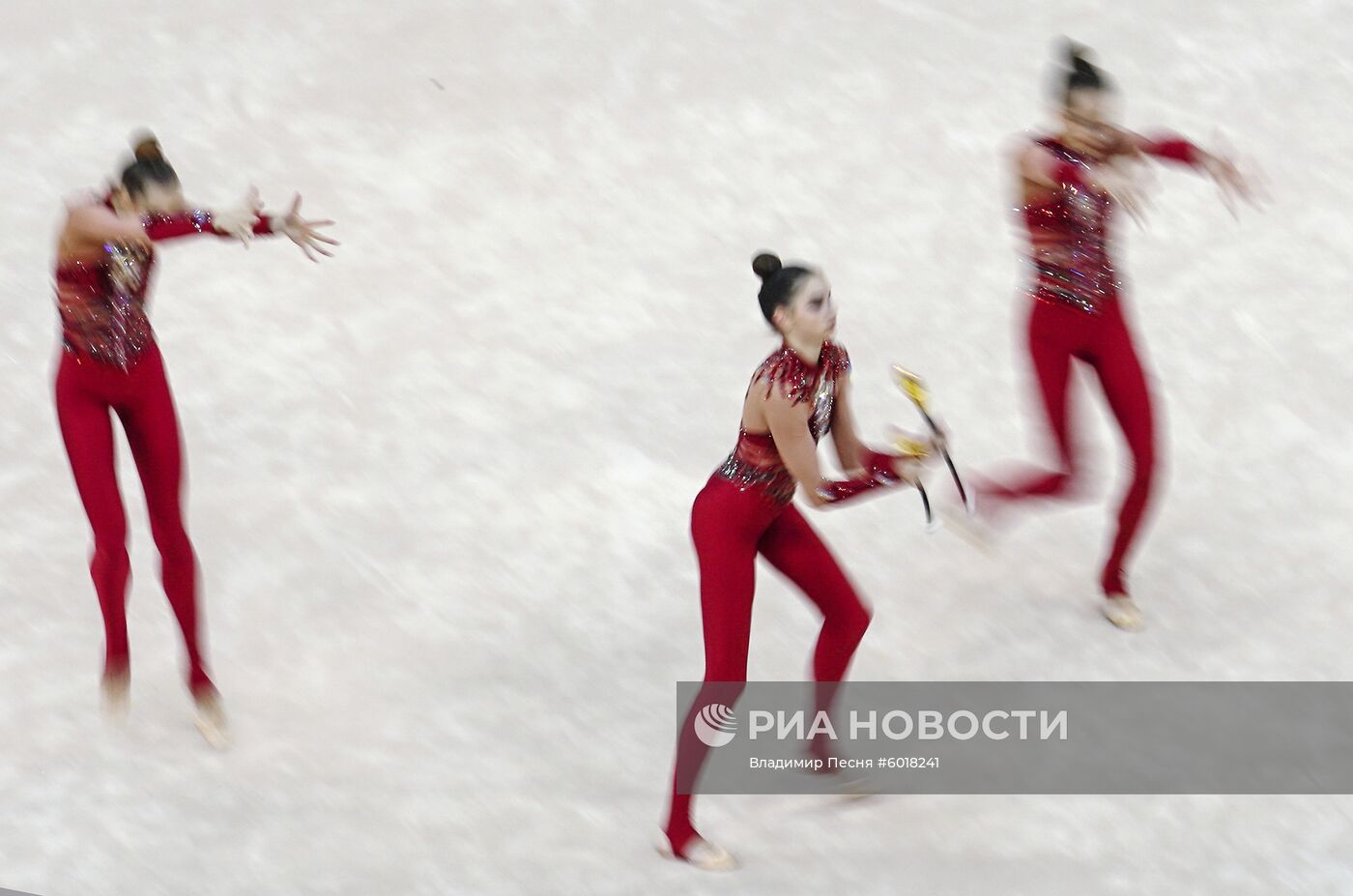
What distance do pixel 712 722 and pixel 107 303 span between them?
1824 mm

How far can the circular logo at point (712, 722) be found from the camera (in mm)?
4316

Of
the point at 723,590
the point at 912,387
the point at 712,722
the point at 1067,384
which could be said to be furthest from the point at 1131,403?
the point at 712,722

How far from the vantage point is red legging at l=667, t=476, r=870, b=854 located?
4.29 meters

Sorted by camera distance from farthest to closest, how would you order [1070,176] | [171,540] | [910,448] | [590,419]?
[590,419]
[1070,176]
[171,540]
[910,448]

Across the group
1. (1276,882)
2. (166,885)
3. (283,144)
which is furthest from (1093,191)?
(283,144)

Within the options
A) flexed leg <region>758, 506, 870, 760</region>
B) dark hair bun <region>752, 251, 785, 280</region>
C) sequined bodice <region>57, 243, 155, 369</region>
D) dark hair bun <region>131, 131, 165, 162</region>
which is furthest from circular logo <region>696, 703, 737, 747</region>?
dark hair bun <region>131, 131, 165, 162</region>

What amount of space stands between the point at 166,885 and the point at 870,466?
6.37 feet

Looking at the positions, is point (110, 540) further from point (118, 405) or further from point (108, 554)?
point (118, 405)

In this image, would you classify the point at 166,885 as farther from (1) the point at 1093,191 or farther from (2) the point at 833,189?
(2) the point at 833,189

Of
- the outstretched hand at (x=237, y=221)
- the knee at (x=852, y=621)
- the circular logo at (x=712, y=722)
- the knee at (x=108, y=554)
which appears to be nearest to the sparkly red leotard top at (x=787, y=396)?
the knee at (x=852, y=621)

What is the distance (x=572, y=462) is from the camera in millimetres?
6426

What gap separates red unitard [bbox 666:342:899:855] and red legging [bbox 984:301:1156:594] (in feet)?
3.19

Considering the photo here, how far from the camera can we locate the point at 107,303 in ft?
15.2

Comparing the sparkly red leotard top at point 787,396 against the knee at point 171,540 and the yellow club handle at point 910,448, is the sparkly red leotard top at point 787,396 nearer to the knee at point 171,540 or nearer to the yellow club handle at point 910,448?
→ the yellow club handle at point 910,448
